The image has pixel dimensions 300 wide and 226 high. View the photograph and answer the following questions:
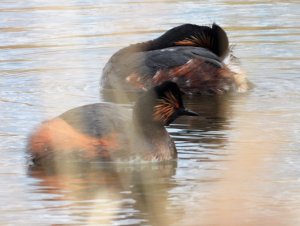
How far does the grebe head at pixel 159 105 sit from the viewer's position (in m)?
9.09

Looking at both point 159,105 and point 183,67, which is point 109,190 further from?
point 183,67

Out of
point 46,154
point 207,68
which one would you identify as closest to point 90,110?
point 46,154

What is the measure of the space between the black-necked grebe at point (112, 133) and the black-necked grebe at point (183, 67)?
9.44ft

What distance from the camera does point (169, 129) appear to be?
33.9 feet

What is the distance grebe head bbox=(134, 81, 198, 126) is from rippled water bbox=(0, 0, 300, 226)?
1.08ft

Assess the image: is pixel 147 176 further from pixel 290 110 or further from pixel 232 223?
pixel 290 110

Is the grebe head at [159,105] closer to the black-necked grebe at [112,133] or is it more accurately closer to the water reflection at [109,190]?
the black-necked grebe at [112,133]

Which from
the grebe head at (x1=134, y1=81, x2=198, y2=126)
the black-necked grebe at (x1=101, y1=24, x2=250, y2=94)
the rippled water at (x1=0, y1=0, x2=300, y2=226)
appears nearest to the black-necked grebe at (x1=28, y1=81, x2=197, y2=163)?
the grebe head at (x1=134, y1=81, x2=198, y2=126)

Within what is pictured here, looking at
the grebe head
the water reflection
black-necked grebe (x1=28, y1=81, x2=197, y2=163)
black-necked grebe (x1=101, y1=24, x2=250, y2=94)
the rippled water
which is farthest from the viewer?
black-necked grebe (x1=101, y1=24, x2=250, y2=94)

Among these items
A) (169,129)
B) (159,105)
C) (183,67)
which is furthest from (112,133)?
(183,67)

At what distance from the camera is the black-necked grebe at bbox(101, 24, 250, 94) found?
12.2 metres

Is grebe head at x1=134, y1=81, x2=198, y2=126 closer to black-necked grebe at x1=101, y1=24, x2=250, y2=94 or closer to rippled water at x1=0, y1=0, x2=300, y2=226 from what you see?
rippled water at x1=0, y1=0, x2=300, y2=226

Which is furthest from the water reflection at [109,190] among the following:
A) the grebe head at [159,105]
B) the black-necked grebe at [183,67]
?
the black-necked grebe at [183,67]

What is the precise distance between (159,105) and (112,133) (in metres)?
0.49
